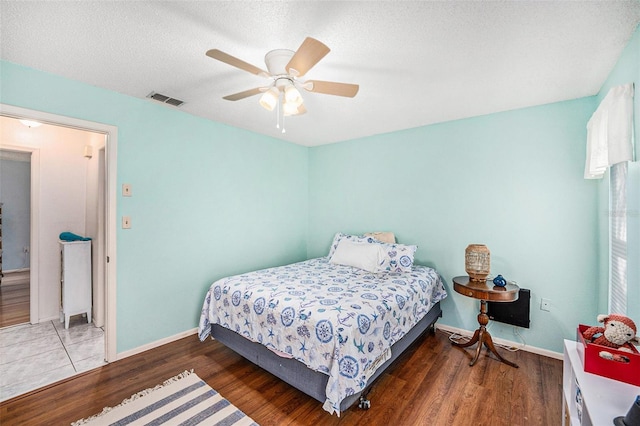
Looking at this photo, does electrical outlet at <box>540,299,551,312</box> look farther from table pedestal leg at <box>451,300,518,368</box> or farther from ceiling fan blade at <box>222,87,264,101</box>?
ceiling fan blade at <box>222,87,264,101</box>

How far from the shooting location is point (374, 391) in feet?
6.75

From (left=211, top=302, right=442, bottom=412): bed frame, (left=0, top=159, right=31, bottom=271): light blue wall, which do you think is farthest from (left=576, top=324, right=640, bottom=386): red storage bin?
(left=0, top=159, right=31, bottom=271): light blue wall

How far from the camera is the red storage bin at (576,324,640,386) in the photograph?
1.15 metres

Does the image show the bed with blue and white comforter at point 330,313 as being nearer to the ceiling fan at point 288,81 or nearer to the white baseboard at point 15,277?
the ceiling fan at point 288,81

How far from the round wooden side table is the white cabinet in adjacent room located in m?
4.22

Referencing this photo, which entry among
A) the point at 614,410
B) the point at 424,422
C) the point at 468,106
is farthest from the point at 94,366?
the point at 468,106

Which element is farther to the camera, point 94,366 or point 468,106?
point 468,106

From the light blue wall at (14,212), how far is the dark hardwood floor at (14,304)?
0.97 metres

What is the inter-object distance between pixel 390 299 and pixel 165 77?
8.42ft

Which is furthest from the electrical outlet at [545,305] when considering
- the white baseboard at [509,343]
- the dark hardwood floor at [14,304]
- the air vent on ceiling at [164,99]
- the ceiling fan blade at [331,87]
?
the dark hardwood floor at [14,304]

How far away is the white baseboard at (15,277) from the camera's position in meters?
4.68

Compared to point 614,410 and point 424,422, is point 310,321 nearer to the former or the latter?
point 424,422

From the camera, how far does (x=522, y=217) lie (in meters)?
2.73

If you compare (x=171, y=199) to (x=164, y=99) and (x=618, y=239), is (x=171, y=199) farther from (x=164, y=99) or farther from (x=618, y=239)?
(x=618, y=239)
